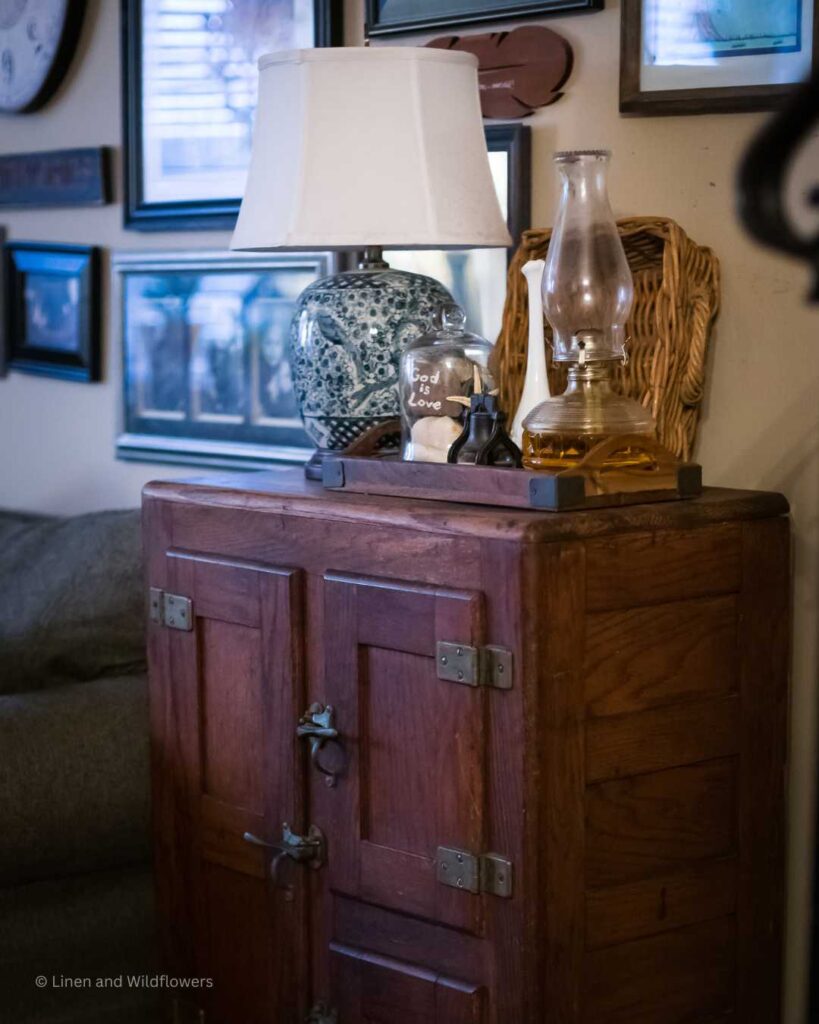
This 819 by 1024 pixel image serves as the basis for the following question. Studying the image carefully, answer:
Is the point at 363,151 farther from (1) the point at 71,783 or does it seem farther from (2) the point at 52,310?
(2) the point at 52,310

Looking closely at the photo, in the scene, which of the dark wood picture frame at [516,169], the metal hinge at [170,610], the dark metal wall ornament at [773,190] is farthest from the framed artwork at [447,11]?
the dark metal wall ornament at [773,190]

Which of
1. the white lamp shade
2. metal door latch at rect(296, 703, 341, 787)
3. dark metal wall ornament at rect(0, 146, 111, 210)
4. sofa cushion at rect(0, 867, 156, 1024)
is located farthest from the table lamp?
dark metal wall ornament at rect(0, 146, 111, 210)

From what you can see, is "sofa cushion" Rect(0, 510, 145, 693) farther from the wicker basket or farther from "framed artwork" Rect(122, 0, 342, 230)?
the wicker basket

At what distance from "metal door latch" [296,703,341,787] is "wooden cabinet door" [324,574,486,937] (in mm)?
13

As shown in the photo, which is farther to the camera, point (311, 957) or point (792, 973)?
point (792, 973)

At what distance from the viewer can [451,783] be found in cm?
166

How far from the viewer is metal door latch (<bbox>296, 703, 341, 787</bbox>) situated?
179 cm

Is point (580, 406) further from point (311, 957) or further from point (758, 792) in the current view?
point (311, 957)

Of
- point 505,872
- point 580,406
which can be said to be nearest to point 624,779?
point 505,872

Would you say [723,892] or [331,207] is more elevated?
[331,207]

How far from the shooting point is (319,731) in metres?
1.79

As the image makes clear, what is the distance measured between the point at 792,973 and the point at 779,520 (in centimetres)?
68

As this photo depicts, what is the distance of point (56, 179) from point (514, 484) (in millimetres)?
2014

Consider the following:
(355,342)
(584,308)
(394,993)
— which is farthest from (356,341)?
(394,993)
